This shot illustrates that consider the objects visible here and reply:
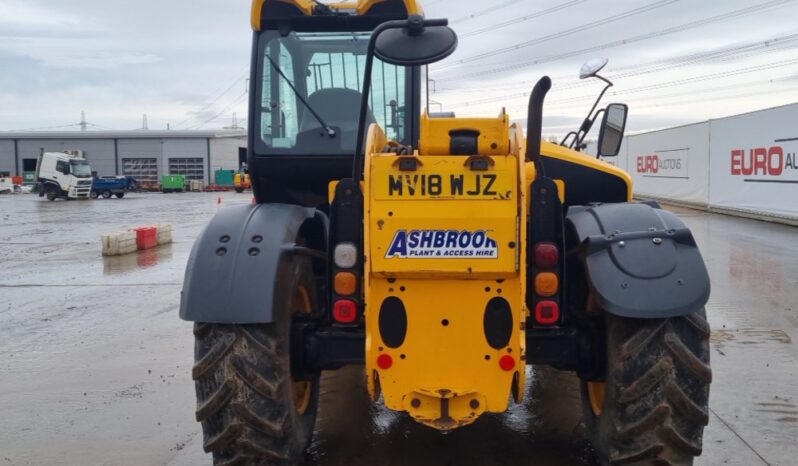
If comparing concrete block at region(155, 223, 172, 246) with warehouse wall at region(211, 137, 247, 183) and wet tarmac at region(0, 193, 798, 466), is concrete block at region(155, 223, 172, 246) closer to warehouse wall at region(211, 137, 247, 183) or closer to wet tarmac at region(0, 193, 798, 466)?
wet tarmac at region(0, 193, 798, 466)

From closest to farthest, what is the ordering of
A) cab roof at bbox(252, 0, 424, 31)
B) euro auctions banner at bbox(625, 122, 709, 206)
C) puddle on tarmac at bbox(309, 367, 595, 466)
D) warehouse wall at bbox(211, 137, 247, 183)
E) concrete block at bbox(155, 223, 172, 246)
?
puddle on tarmac at bbox(309, 367, 595, 466)
cab roof at bbox(252, 0, 424, 31)
concrete block at bbox(155, 223, 172, 246)
euro auctions banner at bbox(625, 122, 709, 206)
warehouse wall at bbox(211, 137, 247, 183)

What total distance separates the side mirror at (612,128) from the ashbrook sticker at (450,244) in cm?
196

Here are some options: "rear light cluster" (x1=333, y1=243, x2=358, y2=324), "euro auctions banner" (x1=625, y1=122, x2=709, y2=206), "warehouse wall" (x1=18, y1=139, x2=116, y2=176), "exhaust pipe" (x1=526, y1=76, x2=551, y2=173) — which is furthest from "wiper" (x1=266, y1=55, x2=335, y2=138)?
"warehouse wall" (x1=18, y1=139, x2=116, y2=176)

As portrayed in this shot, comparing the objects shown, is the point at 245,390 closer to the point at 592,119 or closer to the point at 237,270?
the point at 237,270

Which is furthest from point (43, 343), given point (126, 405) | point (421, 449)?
point (421, 449)

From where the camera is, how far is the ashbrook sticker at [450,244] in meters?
3.11

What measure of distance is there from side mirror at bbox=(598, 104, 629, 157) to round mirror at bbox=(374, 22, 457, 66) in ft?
6.48

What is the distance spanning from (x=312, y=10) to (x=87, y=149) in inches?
2540

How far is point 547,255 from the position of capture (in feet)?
11.0

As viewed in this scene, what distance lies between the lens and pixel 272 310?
3328 mm

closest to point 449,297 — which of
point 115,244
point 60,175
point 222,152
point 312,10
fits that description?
point 312,10

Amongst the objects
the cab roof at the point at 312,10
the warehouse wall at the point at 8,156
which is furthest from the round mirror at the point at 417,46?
the warehouse wall at the point at 8,156

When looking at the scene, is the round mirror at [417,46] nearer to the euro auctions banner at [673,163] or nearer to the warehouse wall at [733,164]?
the warehouse wall at [733,164]

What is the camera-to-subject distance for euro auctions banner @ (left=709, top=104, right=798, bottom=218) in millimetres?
18000
